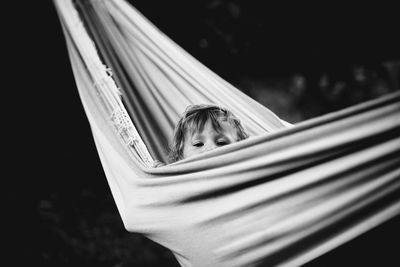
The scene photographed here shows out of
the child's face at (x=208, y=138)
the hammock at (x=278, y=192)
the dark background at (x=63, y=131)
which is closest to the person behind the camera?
the hammock at (x=278, y=192)

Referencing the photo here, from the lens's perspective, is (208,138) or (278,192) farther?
(208,138)

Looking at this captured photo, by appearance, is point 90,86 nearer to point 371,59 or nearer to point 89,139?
point 89,139

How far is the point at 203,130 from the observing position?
3.93 ft

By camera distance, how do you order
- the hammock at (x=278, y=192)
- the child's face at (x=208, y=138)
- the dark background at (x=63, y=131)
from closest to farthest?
the hammock at (x=278, y=192), the child's face at (x=208, y=138), the dark background at (x=63, y=131)

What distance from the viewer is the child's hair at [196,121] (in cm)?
120

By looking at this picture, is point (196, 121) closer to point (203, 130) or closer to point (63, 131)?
point (203, 130)

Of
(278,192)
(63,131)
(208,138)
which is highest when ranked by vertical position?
(63,131)

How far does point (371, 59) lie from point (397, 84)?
30cm

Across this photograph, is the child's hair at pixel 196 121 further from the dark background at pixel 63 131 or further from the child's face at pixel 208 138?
the dark background at pixel 63 131

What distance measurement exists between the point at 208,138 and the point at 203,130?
0.04 m

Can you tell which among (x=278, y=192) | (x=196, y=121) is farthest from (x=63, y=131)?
(x=278, y=192)

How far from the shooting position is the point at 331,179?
0.65 meters

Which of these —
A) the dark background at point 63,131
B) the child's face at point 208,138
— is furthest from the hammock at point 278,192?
the dark background at point 63,131

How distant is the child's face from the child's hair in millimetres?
12
